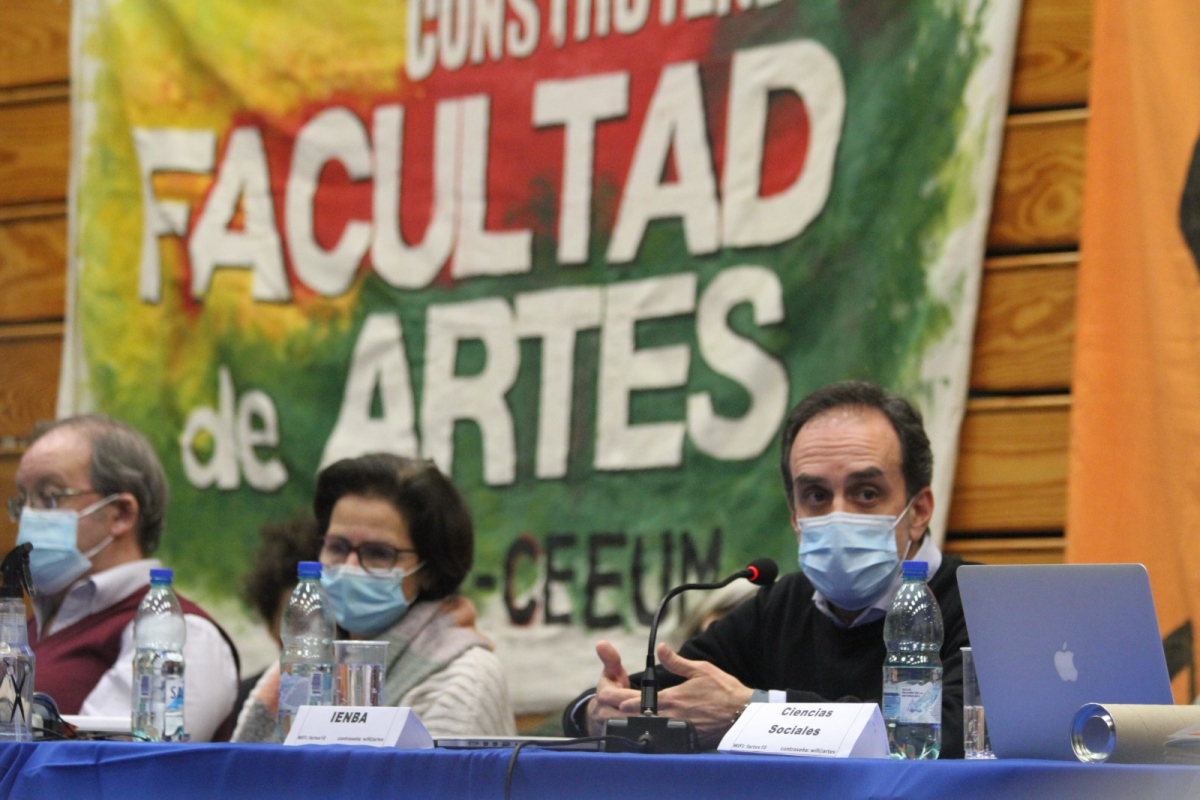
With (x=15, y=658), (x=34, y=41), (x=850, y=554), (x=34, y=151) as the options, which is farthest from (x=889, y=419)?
(x=34, y=41)

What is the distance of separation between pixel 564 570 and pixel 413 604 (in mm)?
678

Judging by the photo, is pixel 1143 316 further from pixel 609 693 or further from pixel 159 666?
pixel 159 666

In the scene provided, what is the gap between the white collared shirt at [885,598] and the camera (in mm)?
2381

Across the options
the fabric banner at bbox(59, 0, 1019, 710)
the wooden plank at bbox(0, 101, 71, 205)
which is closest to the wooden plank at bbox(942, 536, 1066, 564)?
the fabric banner at bbox(59, 0, 1019, 710)

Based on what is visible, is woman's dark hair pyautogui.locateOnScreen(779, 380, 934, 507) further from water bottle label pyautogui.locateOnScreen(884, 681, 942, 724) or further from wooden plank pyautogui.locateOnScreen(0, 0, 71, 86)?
wooden plank pyautogui.locateOnScreen(0, 0, 71, 86)

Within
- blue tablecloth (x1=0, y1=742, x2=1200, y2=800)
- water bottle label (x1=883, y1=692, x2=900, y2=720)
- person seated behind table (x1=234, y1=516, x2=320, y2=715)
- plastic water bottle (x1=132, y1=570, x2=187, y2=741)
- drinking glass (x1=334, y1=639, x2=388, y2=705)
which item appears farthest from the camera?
person seated behind table (x1=234, y1=516, x2=320, y2=715)

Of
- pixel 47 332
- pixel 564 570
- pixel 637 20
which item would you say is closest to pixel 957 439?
pixel 564 570

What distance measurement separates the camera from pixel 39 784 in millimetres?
1847

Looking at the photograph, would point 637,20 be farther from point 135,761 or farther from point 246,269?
point 135,761

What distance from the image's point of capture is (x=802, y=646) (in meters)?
2.53

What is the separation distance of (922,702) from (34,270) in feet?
10.6

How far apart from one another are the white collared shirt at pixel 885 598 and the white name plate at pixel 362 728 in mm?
828

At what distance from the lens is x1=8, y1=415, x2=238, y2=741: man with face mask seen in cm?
277

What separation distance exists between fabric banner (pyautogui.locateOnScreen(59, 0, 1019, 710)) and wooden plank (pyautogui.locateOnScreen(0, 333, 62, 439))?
16 cm
